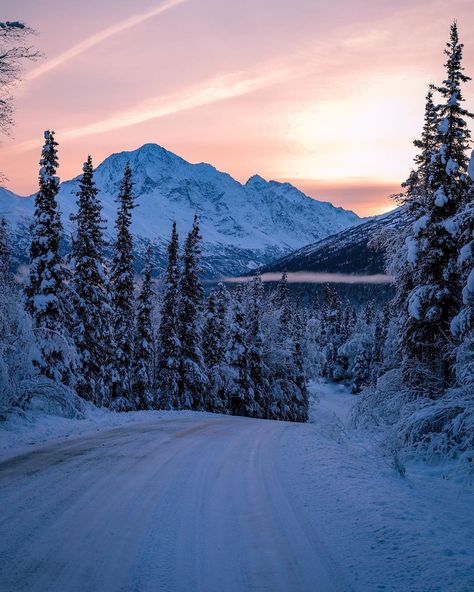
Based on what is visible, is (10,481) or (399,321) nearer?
(10,481)

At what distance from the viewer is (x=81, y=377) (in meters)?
24.3

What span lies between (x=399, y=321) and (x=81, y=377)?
16210 millimetres

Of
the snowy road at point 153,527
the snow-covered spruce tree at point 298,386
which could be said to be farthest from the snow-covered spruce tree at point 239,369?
the snowy road at point 153,527

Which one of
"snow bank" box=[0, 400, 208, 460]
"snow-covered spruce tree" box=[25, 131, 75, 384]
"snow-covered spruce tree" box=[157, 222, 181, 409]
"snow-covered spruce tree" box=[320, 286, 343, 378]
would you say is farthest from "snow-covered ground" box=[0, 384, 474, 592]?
"snow-covered spruce tree" box=[320, 286, 343, 378]

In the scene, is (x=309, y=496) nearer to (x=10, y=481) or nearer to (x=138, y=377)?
(x=10, y=481)

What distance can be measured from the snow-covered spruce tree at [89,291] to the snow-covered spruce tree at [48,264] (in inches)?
104

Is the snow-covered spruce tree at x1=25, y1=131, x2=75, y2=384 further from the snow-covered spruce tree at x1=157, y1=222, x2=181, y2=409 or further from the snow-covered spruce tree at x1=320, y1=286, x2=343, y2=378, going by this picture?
the snow-covered spruce tree at x1=320, y1=286, x2=343, y2=378

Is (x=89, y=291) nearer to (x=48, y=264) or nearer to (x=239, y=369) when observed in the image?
(x=48, y=264)

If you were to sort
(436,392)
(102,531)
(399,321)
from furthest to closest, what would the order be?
(399,321)
(436,392)
(102,531)

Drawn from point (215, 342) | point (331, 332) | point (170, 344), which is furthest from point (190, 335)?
point (331, 332)

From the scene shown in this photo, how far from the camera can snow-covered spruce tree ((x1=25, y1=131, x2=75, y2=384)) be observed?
848 inches

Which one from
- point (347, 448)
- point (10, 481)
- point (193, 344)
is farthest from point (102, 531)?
point (193, 344)

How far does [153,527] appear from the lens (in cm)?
581

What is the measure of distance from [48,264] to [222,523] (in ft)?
61.7
